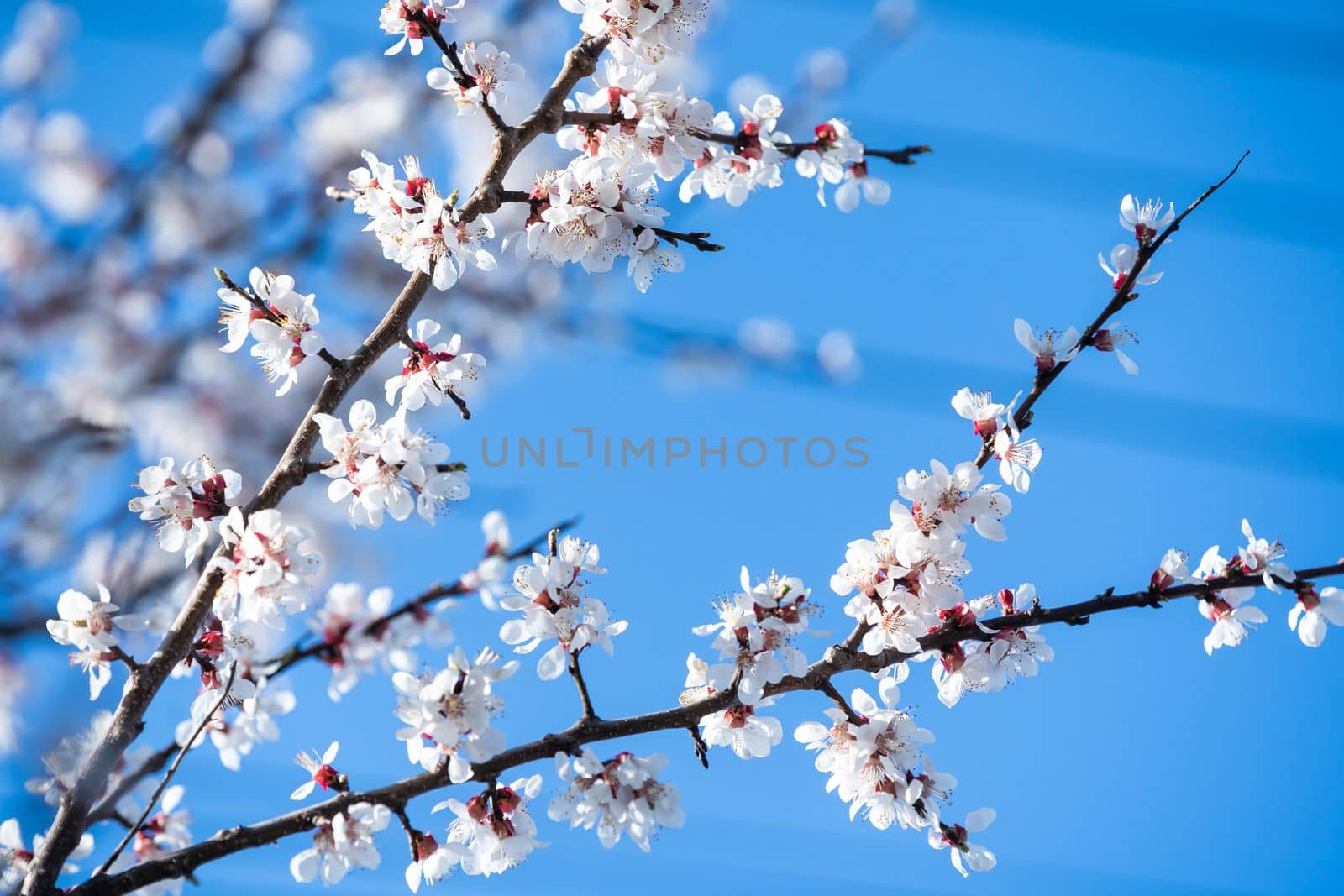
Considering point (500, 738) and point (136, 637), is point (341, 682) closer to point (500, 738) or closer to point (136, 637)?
point (500, 738)

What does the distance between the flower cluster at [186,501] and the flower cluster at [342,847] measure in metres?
0.62

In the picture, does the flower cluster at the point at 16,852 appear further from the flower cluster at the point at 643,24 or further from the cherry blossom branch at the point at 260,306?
the flower cluster at the point at 643,24

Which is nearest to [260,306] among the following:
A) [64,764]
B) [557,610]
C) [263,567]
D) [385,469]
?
[385,469]

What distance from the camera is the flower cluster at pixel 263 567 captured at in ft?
5.90

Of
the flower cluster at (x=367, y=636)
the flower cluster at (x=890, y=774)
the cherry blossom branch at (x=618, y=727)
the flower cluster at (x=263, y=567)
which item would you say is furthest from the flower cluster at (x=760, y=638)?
the flower cluster at (x=263, y=567)

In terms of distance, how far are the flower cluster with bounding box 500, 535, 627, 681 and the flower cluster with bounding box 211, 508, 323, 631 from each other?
406 mm

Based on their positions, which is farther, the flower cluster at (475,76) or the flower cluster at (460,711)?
the flower cluster at (475,76)

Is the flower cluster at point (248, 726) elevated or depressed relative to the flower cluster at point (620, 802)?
elevated

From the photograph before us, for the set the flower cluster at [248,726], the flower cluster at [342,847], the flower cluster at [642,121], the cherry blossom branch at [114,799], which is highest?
the flower cluster at [642,121]

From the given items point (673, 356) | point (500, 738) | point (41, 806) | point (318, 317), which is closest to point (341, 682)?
point (500, 738)

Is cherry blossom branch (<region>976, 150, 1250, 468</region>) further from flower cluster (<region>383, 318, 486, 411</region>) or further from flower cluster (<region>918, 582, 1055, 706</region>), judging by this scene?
flower cluster (<region>383, 318, 486, 411</region>)

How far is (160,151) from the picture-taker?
12.6 feet

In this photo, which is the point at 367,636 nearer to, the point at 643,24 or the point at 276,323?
the point at 276,323

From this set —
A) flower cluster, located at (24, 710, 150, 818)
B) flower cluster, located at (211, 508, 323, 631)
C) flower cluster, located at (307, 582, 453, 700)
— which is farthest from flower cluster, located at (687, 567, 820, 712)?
flower cluster, located at (24, 710, 150, 818)
